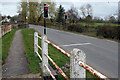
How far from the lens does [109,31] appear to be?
17359 mm

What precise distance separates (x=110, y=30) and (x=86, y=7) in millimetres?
22138

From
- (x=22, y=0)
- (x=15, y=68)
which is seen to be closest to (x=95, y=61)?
(x=15, y=68)

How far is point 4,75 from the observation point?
436cm

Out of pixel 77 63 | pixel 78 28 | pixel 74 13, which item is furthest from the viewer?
pixel 74 13

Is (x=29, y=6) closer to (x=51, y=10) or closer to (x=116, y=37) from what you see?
(x=51, y=10)

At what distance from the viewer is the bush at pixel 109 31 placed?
16072 millimetres

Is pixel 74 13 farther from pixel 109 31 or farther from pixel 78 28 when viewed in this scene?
pixel 109 31

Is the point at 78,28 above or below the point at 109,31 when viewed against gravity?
above

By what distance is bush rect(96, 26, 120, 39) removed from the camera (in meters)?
16.1

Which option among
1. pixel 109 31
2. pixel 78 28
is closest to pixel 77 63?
pixel 109 31

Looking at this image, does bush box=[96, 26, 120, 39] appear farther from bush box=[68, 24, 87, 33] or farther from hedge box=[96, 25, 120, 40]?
bush box=[68, 24, 87, 33]

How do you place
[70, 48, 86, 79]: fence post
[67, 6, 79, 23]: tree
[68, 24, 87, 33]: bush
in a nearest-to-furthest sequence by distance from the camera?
[70, 48, 86, 79]: fence post, [68, 24, 87, 33]: bush, [67, 6, 79, 23]: tree

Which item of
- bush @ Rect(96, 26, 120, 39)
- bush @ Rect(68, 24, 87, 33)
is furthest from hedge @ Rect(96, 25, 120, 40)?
bush @ Rect(68, 24, 87, 33)

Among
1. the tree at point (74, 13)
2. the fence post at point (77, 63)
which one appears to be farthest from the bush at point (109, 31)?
the tree at point (74, 13)
